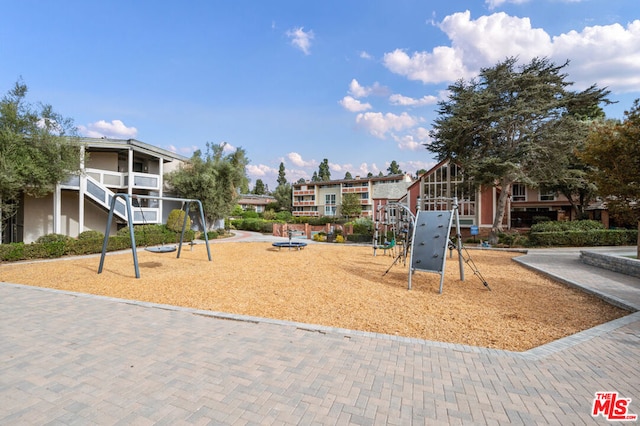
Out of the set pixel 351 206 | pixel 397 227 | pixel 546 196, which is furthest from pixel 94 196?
pixel 546 196

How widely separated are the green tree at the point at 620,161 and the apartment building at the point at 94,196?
19.0 meters

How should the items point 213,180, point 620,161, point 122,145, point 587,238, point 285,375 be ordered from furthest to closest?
point 213,180 → point 122,145 → point 587,238 → point 620,161 → point 285,375

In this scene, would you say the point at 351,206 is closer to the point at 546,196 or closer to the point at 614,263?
the point at 546,196

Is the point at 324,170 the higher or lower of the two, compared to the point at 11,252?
higher

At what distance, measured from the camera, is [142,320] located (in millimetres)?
5559

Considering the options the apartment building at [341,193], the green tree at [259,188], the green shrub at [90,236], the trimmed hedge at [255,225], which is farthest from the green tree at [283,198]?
the green shrub at [90,236]

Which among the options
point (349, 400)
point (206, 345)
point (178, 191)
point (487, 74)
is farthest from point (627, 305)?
point (178, 191)

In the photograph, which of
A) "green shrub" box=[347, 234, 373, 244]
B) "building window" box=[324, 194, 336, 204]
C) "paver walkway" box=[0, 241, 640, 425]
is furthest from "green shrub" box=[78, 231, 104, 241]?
"building window" box=[324, 194, 336, 204]

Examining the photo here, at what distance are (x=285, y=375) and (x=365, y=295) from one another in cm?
424

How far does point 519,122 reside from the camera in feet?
71.3

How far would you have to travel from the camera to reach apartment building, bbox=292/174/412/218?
5219cm

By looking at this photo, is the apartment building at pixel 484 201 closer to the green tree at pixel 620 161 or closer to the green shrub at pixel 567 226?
the green shrub at pixel 567 226

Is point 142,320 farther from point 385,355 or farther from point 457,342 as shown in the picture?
point 457,342

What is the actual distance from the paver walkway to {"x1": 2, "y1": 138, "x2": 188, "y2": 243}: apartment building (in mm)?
12121
